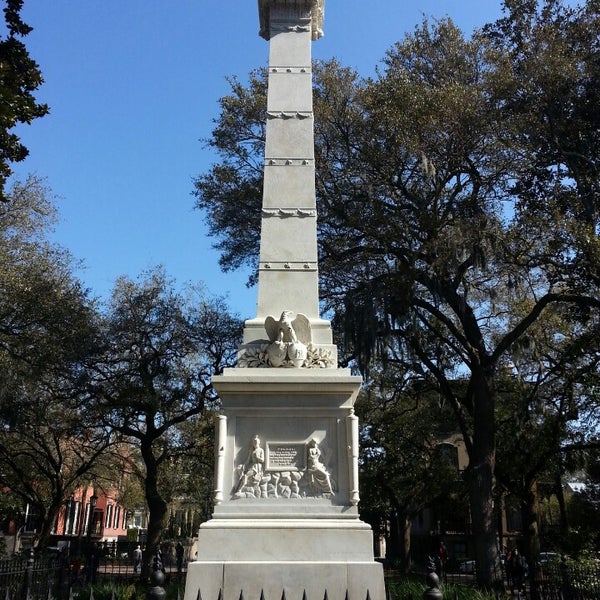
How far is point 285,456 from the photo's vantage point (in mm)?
7695

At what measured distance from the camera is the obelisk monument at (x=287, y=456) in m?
7.00

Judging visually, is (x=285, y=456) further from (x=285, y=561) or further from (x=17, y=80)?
(x=17, y=80)

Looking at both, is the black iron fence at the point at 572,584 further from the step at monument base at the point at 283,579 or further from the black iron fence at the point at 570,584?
the step at monument base at the point at 283,579

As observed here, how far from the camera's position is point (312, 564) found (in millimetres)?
7035

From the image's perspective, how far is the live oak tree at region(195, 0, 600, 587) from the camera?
16.9 m

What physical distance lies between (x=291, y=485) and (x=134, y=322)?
16.8 meters

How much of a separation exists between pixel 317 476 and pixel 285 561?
1010mm

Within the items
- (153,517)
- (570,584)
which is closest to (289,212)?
(570,584)

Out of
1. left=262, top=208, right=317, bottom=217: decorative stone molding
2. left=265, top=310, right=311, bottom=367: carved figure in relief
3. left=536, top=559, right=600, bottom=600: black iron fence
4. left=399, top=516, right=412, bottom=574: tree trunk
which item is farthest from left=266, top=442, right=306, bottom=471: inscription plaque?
left=399, top=516, right=412, bottom=574: tree trunk

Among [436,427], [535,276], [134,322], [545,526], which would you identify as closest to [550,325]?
[535,276]

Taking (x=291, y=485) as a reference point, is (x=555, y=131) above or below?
above

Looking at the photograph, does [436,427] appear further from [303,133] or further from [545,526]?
[303,133]

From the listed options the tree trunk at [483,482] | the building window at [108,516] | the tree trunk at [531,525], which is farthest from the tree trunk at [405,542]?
the building window at [108,516]

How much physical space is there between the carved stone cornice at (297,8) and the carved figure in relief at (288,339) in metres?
5.42
